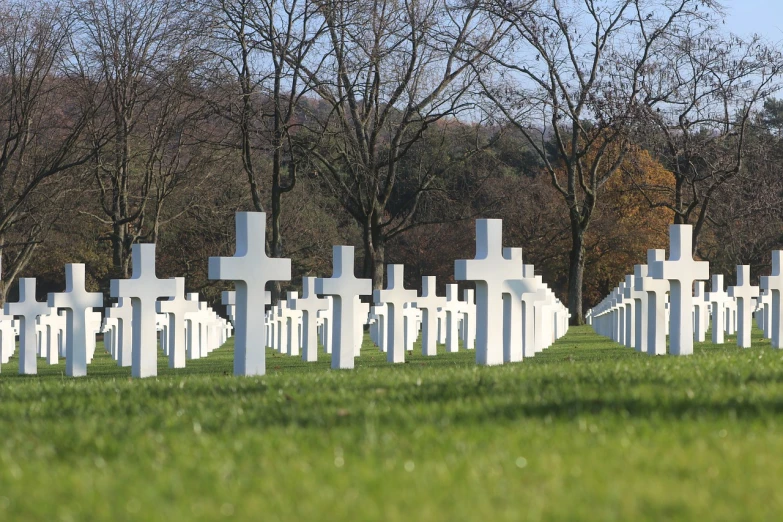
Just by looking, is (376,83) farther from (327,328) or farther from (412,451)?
(412,451)

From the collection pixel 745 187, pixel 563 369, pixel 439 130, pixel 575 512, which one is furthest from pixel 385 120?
pixel 575 512

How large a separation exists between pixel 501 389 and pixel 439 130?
35.8 m

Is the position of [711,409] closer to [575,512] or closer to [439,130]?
[575,512]

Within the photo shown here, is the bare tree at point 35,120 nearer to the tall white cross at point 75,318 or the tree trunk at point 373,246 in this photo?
the tree trunk at point 373,246

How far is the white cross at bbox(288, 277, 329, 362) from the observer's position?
53.5 ft

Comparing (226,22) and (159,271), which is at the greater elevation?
(226,22)

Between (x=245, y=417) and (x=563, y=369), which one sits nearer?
(x=245, y=417)

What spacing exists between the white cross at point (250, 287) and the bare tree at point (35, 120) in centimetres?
1738

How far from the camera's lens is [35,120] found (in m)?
33.9

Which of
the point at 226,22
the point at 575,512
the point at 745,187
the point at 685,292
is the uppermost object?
the point at 226,22

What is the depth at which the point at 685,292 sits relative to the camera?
12.4 meters

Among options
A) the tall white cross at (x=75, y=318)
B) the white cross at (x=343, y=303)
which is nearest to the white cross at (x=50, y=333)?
the tall white cross at (x=75, y=318)

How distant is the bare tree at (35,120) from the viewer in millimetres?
27828

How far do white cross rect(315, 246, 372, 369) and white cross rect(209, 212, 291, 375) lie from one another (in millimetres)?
1165
